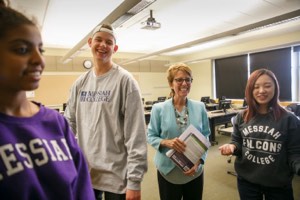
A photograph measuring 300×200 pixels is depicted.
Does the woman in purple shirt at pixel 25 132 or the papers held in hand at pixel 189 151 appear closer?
the woman in purple shirt at pixel 25 132

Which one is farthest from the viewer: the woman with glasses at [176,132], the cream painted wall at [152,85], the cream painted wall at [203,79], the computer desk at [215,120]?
the cream painted wall at [152,85]

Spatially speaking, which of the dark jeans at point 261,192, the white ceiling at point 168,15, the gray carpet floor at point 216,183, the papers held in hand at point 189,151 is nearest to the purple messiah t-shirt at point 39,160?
the papers held in hand at point 189,151

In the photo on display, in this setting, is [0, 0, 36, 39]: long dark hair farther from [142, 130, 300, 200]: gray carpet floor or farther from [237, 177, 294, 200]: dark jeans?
[142, 130, 300, 200]: gray carpet floor

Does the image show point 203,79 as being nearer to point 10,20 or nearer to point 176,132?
point 176,132

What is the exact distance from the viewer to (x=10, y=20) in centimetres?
60

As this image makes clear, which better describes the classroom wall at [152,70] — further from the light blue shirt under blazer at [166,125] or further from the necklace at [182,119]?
the necklace at [182,119]

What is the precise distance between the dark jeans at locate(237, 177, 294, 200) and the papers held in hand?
39cm

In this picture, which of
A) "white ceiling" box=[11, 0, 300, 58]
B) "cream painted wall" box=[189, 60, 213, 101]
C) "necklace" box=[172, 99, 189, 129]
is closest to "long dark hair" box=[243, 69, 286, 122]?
"necklace" box=[172, 99, 189, 129]

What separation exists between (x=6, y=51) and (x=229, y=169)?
392 centimetres

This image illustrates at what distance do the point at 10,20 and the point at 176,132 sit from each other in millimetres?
1350

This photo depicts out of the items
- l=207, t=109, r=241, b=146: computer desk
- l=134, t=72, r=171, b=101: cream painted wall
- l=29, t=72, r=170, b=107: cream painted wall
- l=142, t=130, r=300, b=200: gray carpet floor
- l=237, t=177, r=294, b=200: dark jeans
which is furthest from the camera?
l=134, t=72, r=171, b=101: cream painted wall

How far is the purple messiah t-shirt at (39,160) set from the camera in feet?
1.86

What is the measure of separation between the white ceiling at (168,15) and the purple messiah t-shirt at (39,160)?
9.79 feet

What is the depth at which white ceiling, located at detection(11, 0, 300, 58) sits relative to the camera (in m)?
3.73
